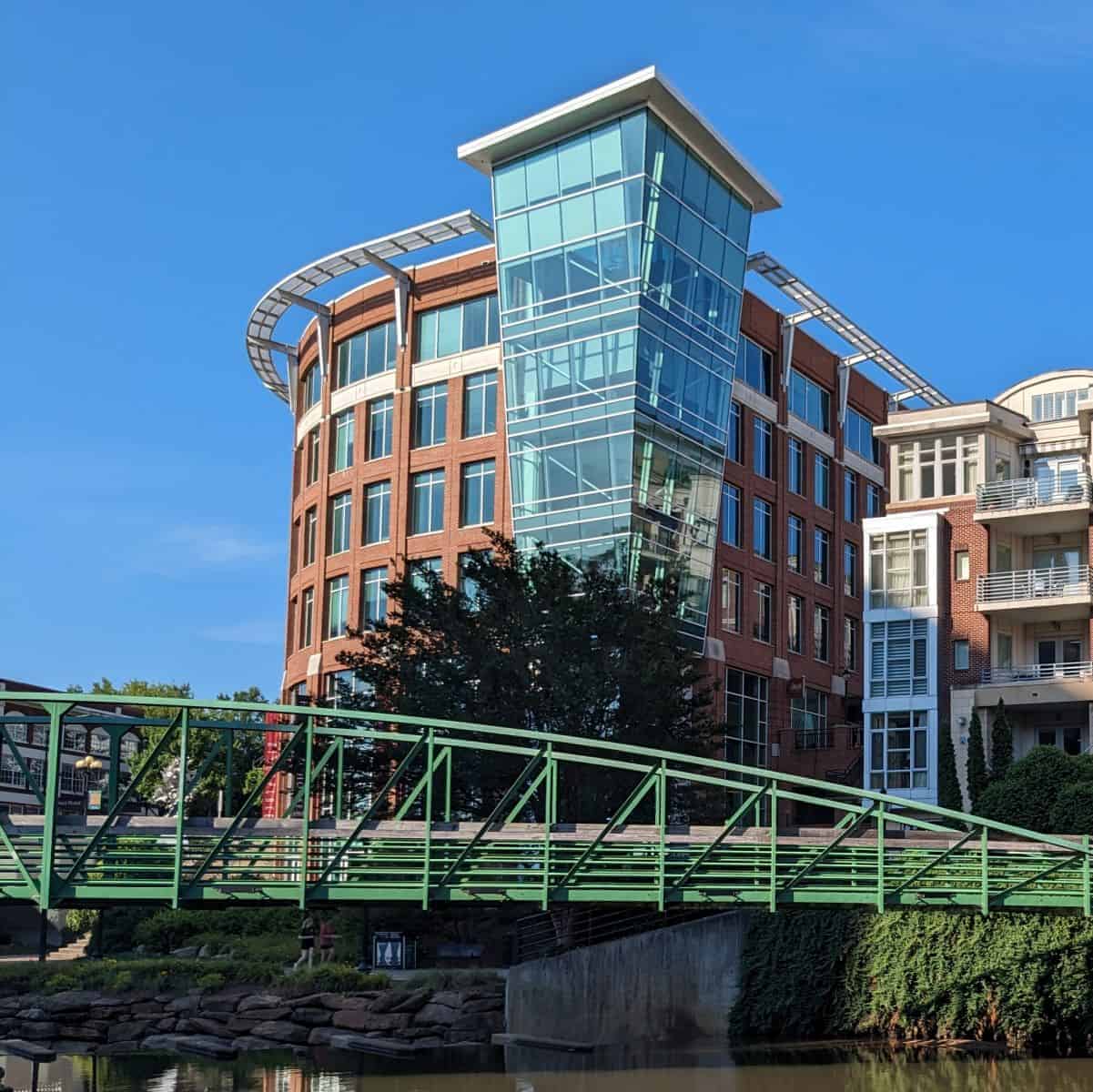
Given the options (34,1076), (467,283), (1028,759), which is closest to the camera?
(34,1076)

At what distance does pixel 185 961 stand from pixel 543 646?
14116 mm

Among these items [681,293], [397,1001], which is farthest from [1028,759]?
[681,293]

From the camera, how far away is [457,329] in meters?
61.6

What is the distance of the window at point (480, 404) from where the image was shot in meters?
60.3

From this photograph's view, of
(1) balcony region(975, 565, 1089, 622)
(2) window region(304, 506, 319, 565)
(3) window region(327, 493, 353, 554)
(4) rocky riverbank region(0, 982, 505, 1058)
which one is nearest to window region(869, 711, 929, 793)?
(1) balcony region(975, 565, 1089, 622)

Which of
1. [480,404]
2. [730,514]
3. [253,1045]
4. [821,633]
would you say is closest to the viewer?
[253,1045]

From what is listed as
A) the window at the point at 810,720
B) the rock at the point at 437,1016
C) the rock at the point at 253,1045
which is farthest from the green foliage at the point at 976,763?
the rock at the point at 253,1045

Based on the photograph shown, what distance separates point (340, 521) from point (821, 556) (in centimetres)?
2059

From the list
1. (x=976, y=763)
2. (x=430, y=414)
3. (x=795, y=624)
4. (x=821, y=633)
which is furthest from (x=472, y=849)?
(x=821, y=633)

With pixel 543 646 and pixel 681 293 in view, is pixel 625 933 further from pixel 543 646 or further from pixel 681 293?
pixel 681 293

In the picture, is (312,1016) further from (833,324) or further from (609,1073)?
(833,324)

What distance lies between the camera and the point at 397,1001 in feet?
131

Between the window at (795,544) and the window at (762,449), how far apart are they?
2.88 meters

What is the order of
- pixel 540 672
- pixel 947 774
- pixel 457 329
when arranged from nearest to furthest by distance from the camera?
1. pixel 540 672
2. pixel 947 774
3. pixel 457 329
